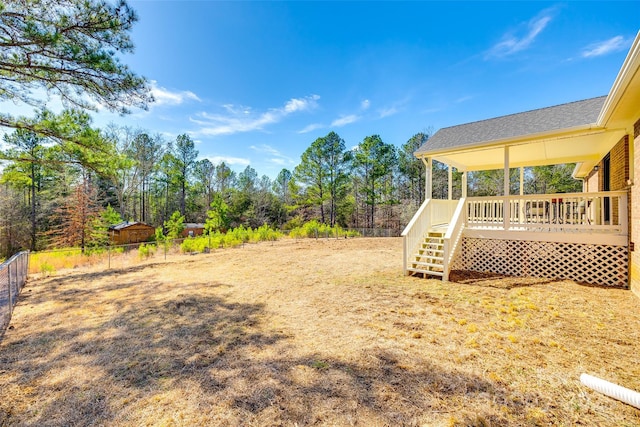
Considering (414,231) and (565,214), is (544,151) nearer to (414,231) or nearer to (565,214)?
(565,214)

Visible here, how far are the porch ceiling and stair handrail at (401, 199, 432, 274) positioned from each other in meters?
1.93

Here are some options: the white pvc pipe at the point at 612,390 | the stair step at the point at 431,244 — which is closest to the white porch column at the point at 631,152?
the stair step at the point at 431,244

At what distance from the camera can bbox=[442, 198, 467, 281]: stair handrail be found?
6.25 m

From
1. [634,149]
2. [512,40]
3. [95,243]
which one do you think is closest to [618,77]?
[634,149]

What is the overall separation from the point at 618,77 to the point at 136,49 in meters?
9.60

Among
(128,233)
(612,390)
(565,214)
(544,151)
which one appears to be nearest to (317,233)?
(544,151)

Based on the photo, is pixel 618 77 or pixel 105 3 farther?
pixel 105 3

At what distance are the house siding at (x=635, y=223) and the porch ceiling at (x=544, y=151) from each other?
0.80 meters

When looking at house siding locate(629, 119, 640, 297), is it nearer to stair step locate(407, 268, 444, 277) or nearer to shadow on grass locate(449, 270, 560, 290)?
shadow on grass locate(449, 270, 560, 290)

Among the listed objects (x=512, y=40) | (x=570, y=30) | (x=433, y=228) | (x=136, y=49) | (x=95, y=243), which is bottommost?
(x=95, y=243)

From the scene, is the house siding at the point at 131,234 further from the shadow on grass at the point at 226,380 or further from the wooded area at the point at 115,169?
the shadow on grass at the point at 226,380

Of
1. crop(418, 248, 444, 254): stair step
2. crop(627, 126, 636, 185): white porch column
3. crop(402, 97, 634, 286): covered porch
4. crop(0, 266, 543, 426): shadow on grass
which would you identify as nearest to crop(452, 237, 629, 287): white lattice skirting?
crop(402, 97, 634, 286): covered porch

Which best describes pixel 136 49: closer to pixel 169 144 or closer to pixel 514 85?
pixel 514 85

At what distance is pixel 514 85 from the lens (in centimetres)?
1364
